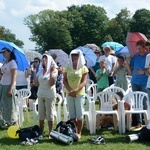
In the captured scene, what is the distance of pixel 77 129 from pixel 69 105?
1.69 feet

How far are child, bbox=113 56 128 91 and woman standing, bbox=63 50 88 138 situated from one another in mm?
1994

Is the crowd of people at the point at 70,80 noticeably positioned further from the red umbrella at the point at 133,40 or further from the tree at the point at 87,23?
the tree at the point at 87,23

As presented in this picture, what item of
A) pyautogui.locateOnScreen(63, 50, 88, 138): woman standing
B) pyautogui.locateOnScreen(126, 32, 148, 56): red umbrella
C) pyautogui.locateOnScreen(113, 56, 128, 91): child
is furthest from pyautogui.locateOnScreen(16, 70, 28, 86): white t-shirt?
pyautogui.locateOnScreen(63, 50, 88, 138): woman standing

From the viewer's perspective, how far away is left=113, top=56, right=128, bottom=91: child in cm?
877

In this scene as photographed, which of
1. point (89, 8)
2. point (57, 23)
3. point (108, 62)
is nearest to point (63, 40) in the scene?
point (57, 23)

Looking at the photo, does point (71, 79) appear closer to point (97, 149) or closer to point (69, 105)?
point (69, 105)

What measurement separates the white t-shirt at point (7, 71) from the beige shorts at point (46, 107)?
121 cm

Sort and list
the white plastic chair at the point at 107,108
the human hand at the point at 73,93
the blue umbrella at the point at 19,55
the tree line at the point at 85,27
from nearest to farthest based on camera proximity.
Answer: the human hand at the point at 73,93, the white plastic chair at the point at 107,108, the blue umbrella at the point at 19,55, the tree line at the point at 85,27

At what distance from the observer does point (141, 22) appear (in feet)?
205

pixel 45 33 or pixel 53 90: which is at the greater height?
pixel 45 33

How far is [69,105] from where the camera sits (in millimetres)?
6930

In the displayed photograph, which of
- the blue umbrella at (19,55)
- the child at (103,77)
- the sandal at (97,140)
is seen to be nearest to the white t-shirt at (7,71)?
the blue umbrella at (19,55)

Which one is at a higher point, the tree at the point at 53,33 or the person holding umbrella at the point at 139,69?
the tree at the point at 53,33

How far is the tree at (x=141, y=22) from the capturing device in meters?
61.8
